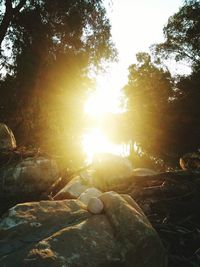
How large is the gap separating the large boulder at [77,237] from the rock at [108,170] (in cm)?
388

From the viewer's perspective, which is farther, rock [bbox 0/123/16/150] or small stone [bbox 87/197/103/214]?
rock [bbox 0/123/16/150]

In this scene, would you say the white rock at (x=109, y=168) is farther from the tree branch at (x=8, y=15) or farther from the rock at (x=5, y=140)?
the tree branch at (x=8, y=15)

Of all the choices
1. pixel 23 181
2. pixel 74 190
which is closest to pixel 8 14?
pixel 23 181

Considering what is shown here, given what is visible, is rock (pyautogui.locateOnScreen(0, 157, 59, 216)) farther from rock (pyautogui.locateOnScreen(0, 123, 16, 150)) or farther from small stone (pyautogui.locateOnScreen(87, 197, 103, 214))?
small stone (pyautogui.locateOnScreen(87, 197, 103, 214))

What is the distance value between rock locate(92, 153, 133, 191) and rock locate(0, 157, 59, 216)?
5.00 feet

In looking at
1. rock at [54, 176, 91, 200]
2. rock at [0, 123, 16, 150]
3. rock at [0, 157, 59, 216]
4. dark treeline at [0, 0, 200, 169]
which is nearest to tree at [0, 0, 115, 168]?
dark treeline at [0, 0, 200, 169]

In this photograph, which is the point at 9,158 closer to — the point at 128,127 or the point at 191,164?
the point at 191,164

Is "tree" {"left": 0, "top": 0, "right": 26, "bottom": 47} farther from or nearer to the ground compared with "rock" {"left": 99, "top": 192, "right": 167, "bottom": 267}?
farther from the ground

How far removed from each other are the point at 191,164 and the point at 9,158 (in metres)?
8.85

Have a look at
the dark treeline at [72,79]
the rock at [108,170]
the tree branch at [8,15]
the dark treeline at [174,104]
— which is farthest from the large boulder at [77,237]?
the dark treeline at [174,104]

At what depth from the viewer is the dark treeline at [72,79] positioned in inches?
672

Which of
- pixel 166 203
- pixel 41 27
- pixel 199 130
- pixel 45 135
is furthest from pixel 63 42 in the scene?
pixel 166 203

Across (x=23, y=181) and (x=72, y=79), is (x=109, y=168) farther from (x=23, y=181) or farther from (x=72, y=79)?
(x=72, y=79)

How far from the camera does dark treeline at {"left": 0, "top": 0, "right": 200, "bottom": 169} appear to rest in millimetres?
17062
